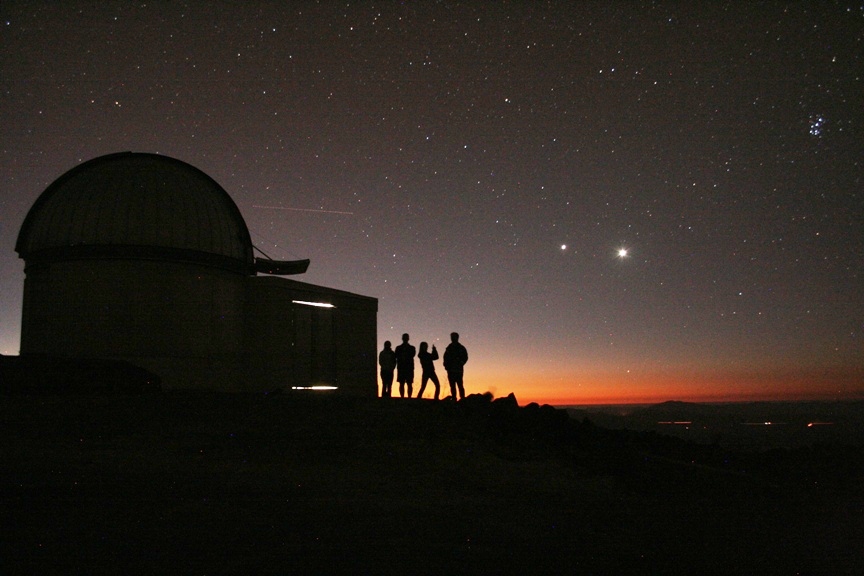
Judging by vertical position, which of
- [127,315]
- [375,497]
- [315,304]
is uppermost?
[315,304]

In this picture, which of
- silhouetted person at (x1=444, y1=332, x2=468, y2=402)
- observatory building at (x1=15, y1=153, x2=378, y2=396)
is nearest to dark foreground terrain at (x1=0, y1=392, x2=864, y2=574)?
silhouetted person at (x1=444, y1=332, x2=468, y2=402)

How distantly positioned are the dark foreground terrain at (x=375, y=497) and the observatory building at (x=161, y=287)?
14.2ft

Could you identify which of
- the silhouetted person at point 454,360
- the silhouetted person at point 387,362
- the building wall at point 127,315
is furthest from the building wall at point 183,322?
the silhouetted person at point 454,360

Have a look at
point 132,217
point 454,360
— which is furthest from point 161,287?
point 454,360

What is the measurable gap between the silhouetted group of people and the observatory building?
4.74m

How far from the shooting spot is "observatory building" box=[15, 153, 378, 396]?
13.7m

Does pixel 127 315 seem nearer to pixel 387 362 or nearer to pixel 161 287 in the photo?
pixel 161 287

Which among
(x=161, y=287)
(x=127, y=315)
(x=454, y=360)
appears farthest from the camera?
(x=161, y=287)

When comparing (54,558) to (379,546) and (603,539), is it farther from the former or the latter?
(603,539)

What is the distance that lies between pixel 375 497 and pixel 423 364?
21.1ft

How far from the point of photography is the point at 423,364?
11617 mm

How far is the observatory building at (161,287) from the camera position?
44.9 feet

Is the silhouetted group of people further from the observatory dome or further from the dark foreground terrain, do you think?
the observatory dome

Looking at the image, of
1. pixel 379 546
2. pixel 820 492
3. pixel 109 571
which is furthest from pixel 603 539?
pixel 820 492
